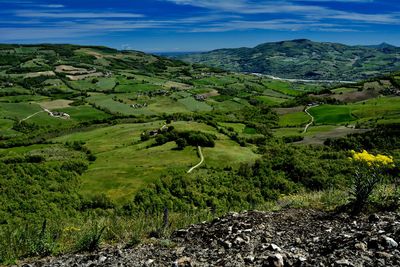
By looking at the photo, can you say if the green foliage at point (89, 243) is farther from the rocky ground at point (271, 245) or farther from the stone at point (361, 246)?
the stone at point (361, 246)

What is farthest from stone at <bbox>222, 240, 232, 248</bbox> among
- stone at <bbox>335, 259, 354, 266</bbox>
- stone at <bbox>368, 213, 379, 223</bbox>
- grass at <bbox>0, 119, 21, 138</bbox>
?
grass at <bbox>0, 119, 21, 138</bbox>

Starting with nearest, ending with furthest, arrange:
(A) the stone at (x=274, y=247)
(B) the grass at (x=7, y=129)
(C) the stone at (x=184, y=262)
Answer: (C) the stone at (x=184, y=262) < (A) the stone at (x=274, y=247) < (B) the grass at (x=7, y=129)

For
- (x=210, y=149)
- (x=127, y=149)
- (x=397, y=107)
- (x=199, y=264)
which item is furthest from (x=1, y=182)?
(x=397, y=107)

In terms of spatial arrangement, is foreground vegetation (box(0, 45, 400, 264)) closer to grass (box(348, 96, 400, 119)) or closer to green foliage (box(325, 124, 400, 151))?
green foliage (box(325, 124, 400, 151))

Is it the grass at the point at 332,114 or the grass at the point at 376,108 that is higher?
the grass at the point at 376,108

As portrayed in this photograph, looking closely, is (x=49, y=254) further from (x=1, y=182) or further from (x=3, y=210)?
(x=1, y=182)

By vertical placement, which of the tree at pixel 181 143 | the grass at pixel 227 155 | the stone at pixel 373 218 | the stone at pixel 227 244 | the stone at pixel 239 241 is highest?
the stone at pixel 373 218

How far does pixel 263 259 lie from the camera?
10.9 meters

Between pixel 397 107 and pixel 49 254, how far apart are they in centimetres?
A: 18638

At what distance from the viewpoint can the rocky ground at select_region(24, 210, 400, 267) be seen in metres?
10.7

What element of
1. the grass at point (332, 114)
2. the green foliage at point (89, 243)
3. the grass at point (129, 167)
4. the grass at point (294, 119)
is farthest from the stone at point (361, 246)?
the grass at point (294, 119)

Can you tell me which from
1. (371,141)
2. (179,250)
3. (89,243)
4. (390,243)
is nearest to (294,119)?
(371,141)

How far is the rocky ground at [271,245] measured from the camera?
1069 cm

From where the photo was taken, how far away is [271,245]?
11.8 m
